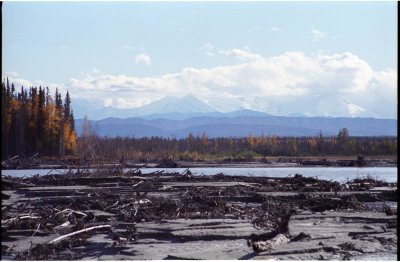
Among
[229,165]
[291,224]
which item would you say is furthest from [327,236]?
[229,165]

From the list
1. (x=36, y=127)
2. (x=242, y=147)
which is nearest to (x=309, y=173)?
(x=36, y=127)

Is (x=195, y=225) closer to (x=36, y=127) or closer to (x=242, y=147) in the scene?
(x=36, y=127)

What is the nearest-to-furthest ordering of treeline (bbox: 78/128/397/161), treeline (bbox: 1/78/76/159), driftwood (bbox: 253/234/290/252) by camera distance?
driftwood (bbox: 253/234/290/252) → treeline (bbox: 1/78/76/159) → treeline (bbox: 78/128/397/161)

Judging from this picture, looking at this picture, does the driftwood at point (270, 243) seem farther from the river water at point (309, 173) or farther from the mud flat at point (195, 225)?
the river water at point (309, 173)

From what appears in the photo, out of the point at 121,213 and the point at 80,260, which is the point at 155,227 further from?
the point at 80,260

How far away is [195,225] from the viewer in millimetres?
15969

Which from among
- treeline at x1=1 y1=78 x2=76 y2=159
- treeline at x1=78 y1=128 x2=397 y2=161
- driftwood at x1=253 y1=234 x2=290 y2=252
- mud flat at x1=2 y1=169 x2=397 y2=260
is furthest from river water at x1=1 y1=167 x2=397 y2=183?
driftwood at x1=253 y1=234 x2=290 y2=252

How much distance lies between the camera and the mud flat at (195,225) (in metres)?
12.7

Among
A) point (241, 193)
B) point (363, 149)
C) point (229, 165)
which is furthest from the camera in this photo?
point (363, 149)

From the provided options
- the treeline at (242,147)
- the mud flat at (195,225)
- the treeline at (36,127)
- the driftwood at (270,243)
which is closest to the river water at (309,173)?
the treeline at (36,127)

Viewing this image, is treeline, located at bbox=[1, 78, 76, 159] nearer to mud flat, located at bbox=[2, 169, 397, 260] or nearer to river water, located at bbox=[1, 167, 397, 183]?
river water, located at bbox=[1, 167, 397, 183]

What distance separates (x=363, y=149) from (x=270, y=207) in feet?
199

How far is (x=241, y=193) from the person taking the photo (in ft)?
80.9

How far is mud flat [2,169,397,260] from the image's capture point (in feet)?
41.7
